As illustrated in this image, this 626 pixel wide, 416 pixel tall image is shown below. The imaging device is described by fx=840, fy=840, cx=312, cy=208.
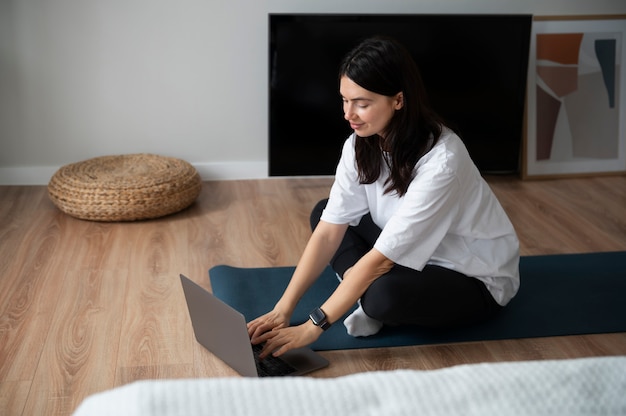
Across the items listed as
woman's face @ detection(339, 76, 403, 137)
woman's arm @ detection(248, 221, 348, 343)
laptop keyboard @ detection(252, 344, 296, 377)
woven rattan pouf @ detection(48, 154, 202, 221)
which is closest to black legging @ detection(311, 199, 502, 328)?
woman's arm @ detection(248, 221, 348, 343)

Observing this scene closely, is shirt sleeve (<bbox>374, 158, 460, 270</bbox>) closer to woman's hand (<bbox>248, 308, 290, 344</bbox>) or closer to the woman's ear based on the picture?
the woman's ear

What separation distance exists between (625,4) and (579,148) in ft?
2.38

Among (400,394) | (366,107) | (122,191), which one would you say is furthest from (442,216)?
(122,191)

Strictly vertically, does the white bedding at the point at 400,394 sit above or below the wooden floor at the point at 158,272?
above

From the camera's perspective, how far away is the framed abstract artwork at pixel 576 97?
4.00 meters

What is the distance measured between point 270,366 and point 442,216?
604 millimetres

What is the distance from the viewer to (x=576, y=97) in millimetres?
4039

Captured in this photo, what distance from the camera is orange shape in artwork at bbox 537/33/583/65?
13.1ft

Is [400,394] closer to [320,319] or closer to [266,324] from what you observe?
[320,319]

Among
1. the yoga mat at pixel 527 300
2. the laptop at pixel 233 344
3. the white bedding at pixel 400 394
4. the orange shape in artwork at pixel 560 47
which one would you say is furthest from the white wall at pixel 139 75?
the white bedding at pixel 400 394

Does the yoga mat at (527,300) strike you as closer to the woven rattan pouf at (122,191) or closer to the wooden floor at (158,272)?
the wooden floor at (158,272)

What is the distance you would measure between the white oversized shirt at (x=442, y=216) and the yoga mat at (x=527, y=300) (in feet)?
0.42

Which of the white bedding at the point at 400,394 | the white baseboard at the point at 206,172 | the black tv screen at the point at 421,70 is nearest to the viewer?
the white bedding at the point at 400,394

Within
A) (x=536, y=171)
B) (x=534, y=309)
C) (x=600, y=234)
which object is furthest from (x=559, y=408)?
(x=536, y=171)
